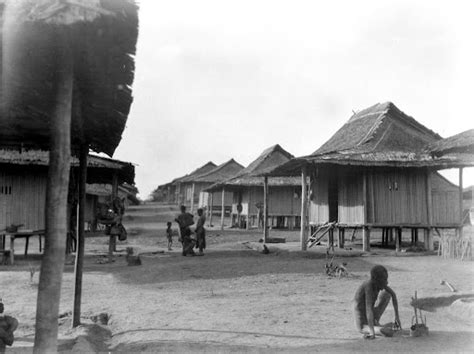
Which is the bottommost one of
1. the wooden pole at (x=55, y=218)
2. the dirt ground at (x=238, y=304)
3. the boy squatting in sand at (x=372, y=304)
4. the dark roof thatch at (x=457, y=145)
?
the dirt ground at (x=238, y=304)

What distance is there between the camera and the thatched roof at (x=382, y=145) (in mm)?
14938

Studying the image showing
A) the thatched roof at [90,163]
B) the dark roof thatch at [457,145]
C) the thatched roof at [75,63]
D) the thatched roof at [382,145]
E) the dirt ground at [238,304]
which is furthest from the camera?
the thatched roof at [382,145]

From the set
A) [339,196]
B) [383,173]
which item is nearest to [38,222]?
[339,196]

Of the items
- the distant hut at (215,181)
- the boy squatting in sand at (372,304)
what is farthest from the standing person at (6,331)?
the distant hut at (215,181)

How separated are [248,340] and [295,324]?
102cm

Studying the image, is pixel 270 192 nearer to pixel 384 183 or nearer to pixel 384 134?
pixel 384 134

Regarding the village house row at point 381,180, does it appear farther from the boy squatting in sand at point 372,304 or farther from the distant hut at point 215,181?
the distant hut at point 215,181

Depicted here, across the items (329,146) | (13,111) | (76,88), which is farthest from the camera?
(329,146)

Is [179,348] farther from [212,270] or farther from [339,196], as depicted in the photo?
[339,196]

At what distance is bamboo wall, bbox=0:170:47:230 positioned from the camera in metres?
15.3

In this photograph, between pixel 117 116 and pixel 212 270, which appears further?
pixel 212 270

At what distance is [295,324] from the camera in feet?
21.5

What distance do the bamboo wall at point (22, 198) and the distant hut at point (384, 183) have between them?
8218mm

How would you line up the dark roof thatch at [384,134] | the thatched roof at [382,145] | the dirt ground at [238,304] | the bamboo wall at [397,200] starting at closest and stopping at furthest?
the dirt ground at [238,304]
the thatched roof at [382,145]
the bamboo wall at [397,200]
the dark roof thatch at [384,134]
